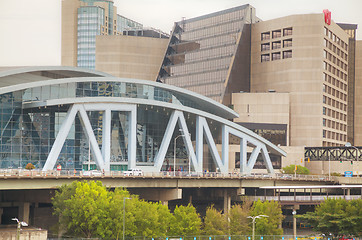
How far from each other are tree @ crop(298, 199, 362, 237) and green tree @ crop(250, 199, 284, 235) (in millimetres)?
5664

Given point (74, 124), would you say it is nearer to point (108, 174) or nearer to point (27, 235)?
point (108, 174)

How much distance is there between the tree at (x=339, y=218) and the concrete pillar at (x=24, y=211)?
40.9 metres

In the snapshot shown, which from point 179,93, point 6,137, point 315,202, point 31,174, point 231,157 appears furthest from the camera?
point 231,157

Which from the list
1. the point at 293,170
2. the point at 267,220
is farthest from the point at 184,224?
the point at 293,170

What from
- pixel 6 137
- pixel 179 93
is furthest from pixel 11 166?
pixel 179 93

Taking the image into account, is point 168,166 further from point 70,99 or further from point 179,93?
point 70,99

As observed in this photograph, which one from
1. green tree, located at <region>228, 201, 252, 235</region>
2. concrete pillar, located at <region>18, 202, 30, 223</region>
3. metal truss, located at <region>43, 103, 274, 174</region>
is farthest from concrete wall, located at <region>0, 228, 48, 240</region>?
metal truss, located at <region>43, 103, 274, 174</region>

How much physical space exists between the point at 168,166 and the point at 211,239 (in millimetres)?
52932

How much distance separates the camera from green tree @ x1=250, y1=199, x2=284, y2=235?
3893 inches

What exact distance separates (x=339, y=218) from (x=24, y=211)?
45.1 meters

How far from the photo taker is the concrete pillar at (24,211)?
103 meters

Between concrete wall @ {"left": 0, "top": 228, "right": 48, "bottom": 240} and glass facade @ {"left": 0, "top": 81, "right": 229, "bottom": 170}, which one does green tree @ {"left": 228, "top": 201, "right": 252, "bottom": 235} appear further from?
glass facade @ {"left": 0, "top": 81, "right": 229, "bottom": 170}

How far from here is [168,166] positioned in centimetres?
14350

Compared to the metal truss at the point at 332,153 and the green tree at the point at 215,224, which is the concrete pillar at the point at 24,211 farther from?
the metal truss at the point at 332,153
